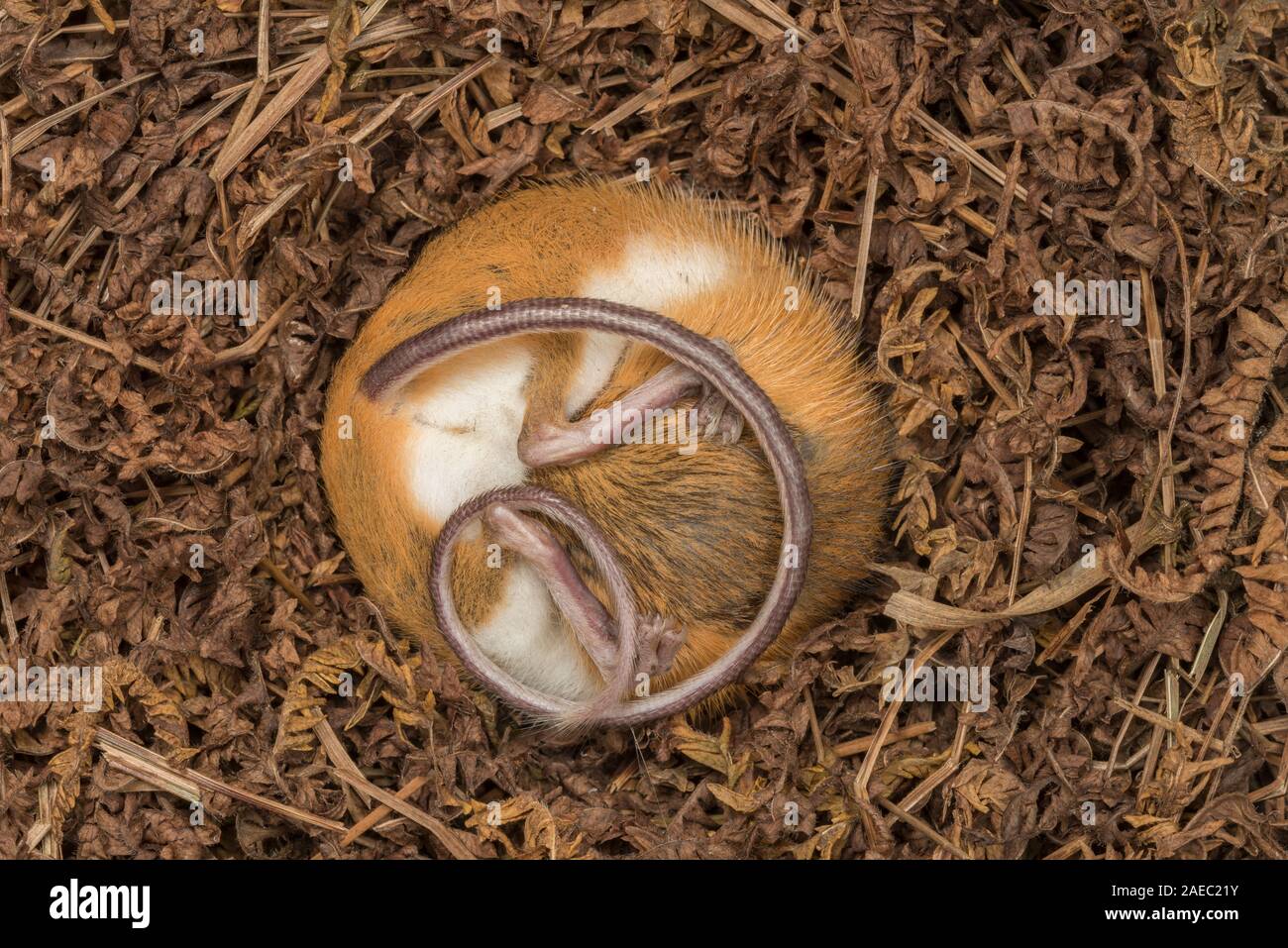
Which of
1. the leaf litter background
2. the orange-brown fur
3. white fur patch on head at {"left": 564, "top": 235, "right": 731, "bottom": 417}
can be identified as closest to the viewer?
the leaf litter background

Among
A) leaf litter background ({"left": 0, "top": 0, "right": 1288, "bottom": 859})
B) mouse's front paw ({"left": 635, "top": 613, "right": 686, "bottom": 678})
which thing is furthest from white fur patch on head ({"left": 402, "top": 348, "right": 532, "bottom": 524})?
mouse's front paw ({"left": 635, "top": 613, "right": 686, "bottom": 678})

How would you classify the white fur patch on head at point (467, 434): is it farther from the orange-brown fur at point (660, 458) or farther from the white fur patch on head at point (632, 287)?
the white fur patch on head at point (632, 287)

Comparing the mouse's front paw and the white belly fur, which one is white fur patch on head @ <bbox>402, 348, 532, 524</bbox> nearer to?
the white belly fur

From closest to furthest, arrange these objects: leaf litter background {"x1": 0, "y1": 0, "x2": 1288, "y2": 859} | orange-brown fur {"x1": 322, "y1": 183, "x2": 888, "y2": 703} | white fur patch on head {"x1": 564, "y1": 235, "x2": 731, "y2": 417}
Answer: leaf litter background {"x1": 0, "y1": 0, "x2": 1288, "y2": 859}
orange-brown fur {"x1": 322, "y1": 183, "x2": 888, "y2": 703}
white fur patch on head {"x1": 564, "y1": 235, "x2": 731, "y2": 417}

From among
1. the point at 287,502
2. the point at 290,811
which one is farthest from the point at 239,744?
the point at 287,502

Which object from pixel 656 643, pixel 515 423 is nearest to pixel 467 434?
pixel 515 423

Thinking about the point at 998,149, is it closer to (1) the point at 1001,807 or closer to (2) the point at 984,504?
(2) the point at 984,504

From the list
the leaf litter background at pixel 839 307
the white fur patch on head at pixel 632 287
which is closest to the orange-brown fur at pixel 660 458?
the white fur patch on head at pixel 632 287

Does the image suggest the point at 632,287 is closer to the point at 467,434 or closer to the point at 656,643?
the point at 467,434
